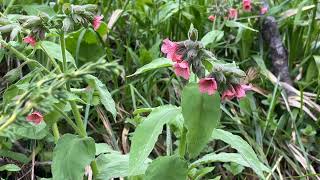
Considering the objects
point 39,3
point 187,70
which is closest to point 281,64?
point 39,3

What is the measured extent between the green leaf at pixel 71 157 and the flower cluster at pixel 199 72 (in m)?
0.31

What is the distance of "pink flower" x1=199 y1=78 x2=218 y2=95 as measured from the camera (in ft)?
4.41

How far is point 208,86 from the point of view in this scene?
1.35 meters

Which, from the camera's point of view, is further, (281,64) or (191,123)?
(281,64)

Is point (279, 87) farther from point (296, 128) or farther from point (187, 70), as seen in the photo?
point (187, 70)

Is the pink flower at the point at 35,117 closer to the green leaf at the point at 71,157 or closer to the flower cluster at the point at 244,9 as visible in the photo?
the green leaf at the point at 71,157

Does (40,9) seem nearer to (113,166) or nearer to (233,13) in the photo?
(233,13)

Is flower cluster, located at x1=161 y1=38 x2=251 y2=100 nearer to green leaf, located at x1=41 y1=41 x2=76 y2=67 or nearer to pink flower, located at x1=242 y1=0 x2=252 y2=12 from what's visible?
green leaf, located at x1=41 y1=41 x2=76 y2=67

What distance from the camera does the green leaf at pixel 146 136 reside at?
1.38 m

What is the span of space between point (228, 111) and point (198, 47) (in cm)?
115

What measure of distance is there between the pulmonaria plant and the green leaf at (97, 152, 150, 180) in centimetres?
32

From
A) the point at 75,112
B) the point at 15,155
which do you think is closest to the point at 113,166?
the point at 75,112

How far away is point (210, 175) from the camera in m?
2.21

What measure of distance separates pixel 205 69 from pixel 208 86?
11 centimetres
